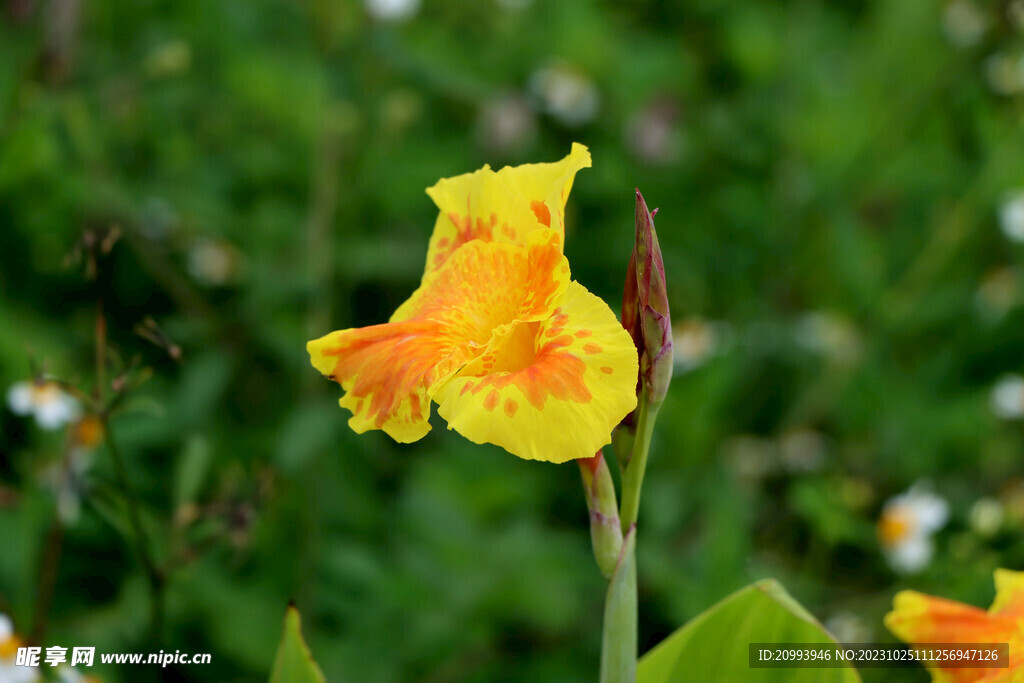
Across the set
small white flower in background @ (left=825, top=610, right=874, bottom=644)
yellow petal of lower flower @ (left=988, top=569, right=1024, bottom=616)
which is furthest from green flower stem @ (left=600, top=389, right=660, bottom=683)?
small white flower in background @ (left=825, top=610, right=874, bottom=644)

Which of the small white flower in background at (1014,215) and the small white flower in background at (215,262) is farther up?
the small white flower in background at (1014,215)

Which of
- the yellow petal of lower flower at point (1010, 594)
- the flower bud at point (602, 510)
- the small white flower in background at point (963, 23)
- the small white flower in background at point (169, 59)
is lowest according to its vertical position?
the yellow petal of lower flower at point (1010, 594)

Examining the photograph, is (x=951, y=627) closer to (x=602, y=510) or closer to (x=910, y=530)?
(x=602, y=510)

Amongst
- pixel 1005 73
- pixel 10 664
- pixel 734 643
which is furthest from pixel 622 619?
pixel 1005 73

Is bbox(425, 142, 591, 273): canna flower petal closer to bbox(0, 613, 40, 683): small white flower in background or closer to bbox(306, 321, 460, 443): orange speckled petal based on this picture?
bbox(306, 321, 460, 443): orange speckled petal

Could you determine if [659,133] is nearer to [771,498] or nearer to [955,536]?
[771,498]

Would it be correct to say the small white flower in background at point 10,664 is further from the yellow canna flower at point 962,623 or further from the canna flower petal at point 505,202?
the yellow canna flower at point 962,623

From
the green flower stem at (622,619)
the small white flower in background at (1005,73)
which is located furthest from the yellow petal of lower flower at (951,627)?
the small white flower in background at (1005,73)
